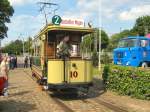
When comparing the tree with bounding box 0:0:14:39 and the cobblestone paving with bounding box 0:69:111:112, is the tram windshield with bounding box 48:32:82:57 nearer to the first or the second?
the cobblestone paving with bounding box 0:69:111:112

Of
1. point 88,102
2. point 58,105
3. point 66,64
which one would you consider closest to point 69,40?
point 66,64

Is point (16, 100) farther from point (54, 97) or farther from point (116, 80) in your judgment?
point (116, 80)

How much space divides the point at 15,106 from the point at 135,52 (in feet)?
38.5

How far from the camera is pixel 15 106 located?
1483 cm

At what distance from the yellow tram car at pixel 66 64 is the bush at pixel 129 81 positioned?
1619 mm

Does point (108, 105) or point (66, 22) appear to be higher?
point (66, 22)

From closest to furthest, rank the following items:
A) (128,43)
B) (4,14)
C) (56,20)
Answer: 1. (56,20)
2. (128,43)
3. (4,14)

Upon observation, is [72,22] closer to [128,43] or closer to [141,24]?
[128,43]

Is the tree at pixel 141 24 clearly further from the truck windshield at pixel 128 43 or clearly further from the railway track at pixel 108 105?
the railway track at pixel 108 105

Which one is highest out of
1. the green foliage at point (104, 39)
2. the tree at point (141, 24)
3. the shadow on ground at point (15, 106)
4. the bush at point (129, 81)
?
the tree at point (141, 24)

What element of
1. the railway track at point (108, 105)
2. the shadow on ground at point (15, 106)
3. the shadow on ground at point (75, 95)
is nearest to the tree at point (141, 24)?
the shadow on ground at point (75, 95)

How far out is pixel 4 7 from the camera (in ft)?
230

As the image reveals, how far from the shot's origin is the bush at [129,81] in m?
16.2

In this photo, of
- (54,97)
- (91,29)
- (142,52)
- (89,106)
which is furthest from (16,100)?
(142,52)
